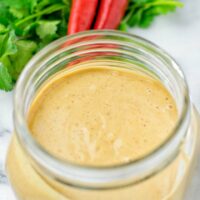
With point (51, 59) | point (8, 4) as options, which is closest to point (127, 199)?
point (51, 59)

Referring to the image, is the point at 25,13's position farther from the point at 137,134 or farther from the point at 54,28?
the point at 137,134


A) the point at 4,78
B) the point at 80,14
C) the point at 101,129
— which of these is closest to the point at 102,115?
the point at 101,129

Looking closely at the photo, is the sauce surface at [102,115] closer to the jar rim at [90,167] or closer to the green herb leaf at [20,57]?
the jar rim at [90,167]

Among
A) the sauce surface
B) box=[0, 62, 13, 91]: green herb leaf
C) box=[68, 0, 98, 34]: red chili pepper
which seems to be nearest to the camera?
the sauce surface

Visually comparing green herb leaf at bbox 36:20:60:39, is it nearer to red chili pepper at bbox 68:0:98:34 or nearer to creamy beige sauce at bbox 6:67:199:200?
red chili pepper at bbox 68:0:98:34

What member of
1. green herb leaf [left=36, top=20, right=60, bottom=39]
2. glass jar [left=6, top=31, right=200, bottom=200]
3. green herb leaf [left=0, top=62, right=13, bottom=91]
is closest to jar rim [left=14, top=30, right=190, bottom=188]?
glass jar [left=6, top=31, right=200, bottom=200]

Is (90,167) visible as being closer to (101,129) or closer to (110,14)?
(101,129)
